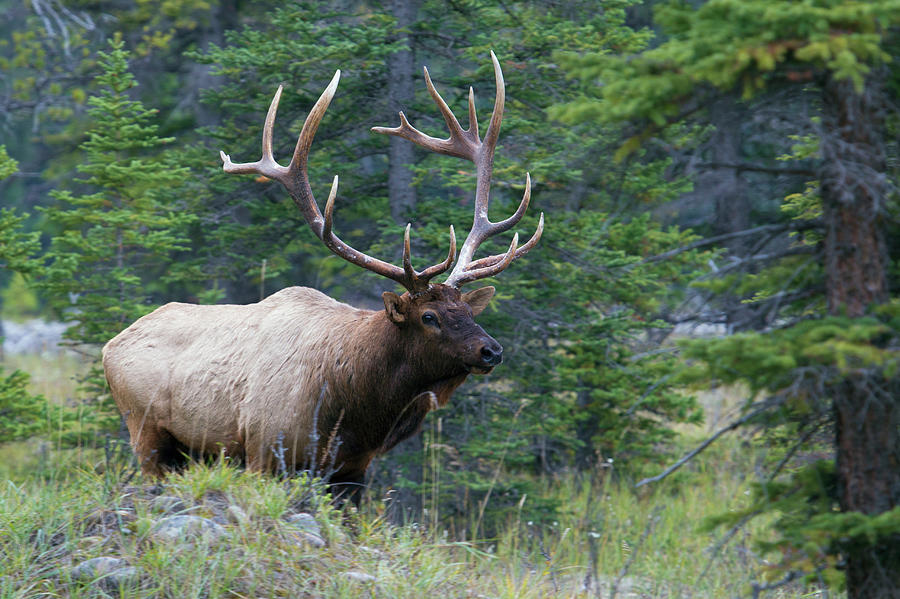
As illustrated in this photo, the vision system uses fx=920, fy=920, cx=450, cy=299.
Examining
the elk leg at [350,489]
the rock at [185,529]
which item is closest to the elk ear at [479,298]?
the elk leg at [350,489]

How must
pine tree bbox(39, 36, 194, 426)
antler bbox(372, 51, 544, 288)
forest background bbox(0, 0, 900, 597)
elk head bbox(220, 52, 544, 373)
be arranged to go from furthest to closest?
pine tree bbox(39, 36, 194, 426) → antler bbox(372, 51, 544, 288) → elk head bbox(220, 52, 544, 373) → forest background bbox(0, 0, 900, 597)

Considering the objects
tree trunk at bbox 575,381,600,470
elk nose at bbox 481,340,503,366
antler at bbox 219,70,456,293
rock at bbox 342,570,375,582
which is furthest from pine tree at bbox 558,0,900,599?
tree trunk at bbox 575,381,600,470

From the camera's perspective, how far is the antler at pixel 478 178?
6.18 m

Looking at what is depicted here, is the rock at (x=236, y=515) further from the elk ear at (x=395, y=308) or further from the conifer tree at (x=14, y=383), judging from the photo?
the conifer tree at (x=14, y=383)

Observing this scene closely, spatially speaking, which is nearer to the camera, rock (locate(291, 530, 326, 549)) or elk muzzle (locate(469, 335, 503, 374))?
rock (locate(291, 530, 326, 549))

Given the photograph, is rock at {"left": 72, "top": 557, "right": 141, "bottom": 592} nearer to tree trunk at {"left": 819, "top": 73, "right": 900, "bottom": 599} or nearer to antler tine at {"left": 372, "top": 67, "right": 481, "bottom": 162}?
tree trunk at {"left": 819, "top": 73, "right": 900, "bottom": 599}

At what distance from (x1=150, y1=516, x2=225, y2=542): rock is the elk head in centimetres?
198

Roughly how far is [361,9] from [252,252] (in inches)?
110

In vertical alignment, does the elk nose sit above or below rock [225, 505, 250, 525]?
above

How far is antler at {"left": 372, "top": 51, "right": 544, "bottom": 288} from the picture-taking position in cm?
618

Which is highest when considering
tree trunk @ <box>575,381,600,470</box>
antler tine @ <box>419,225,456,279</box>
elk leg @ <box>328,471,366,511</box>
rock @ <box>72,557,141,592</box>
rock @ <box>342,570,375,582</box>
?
antler tine @ <box>419,225,456,279</box>

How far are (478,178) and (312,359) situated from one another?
176 centimetres

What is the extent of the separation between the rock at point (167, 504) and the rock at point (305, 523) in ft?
1.70

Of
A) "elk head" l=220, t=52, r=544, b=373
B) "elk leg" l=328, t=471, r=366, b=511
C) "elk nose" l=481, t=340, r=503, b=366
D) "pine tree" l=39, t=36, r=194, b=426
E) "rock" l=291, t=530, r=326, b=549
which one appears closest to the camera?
"rock" l=291, t=530, r=326, b=549
